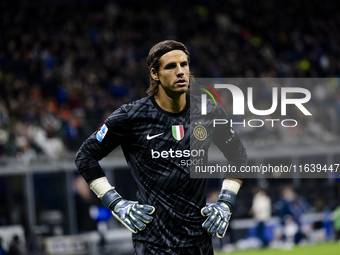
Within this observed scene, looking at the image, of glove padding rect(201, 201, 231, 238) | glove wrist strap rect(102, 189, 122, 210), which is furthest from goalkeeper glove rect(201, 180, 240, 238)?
glove wrist strap rect(102, 189, 122, 210)

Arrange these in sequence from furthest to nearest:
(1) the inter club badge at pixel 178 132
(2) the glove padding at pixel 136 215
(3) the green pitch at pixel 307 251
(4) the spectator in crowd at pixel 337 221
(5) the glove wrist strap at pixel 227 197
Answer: (4) the spectator in crowd at pixel 337 221, (3) the green pitch at pixel 307 251, (5) the glove wrist strap at pixel 227 197, (1) the inter club badge at pixel 178 132, (2) the glove padding at pixel 136 215

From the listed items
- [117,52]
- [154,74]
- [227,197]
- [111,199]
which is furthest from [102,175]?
[117,52]

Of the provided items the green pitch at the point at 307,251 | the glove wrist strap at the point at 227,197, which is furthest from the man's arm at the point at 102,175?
the green pitch at the point at 307,251

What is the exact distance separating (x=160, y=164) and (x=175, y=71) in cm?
69

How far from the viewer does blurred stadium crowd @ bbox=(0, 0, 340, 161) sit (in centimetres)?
1619

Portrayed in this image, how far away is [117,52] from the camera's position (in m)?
21.6

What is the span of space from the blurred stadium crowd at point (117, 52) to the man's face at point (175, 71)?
423 inches

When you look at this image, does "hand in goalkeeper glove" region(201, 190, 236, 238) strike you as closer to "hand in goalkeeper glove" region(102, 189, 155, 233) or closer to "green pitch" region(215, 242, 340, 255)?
"hand in goalkeeper glove" region(102, 189, 155, 233)

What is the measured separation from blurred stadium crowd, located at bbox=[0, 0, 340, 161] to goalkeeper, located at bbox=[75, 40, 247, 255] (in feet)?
34.5

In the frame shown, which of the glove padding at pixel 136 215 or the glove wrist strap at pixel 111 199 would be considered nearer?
the glove padding at pixel 136 215

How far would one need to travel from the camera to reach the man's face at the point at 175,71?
16.1 feet

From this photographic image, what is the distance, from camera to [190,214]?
4918 mm

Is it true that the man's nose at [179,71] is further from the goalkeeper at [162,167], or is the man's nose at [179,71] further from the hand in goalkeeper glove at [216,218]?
the hand in goalkeeper glove at [216,218]

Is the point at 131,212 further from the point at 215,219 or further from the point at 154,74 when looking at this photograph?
the point at 154,74
